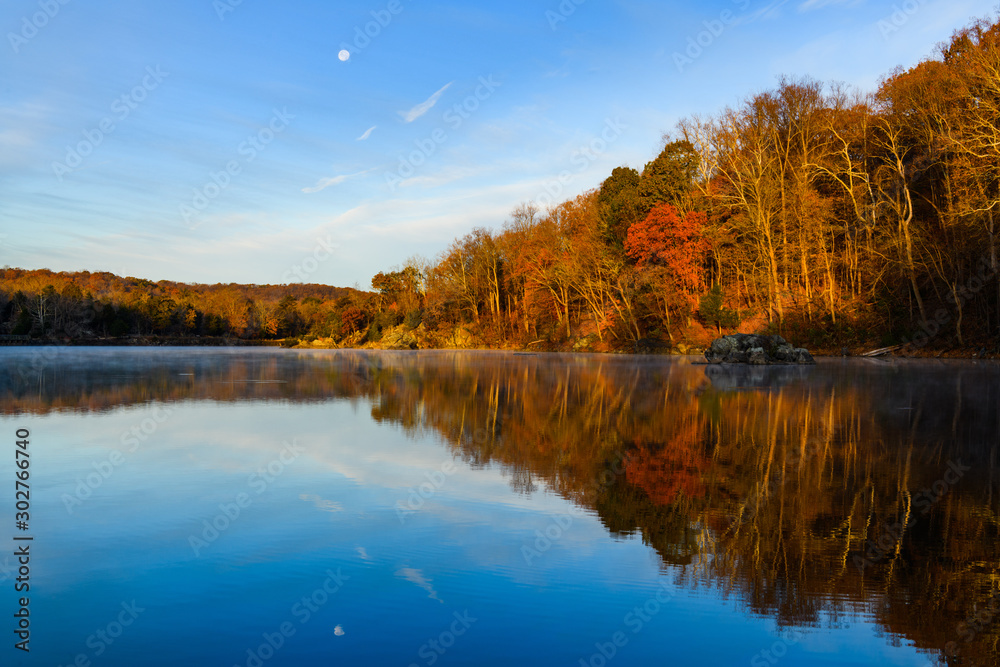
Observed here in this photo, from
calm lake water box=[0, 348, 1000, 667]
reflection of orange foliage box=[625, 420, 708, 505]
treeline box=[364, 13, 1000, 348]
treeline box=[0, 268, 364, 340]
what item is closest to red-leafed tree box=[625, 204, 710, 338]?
treeline box=[364, 13, 1000, 348]

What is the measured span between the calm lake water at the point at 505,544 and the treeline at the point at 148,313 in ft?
254

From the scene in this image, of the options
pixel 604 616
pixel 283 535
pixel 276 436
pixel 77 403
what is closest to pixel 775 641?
pixel 604 616

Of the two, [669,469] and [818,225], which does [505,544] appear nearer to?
[669,469]

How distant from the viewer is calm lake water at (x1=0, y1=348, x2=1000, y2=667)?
280 centimetres

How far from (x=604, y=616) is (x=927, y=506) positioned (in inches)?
142

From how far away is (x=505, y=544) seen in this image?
4094 mm

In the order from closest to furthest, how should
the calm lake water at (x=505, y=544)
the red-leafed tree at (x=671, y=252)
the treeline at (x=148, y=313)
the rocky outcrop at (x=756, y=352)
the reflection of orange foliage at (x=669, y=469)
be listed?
1. the calm lake water at (x=505, y=544)
2. the reflection of orange foliage at (x=669, y=469)
3. the rocky outcrop at (x=756, y=352)
4. the red-leafed tree at (x=671, y=252)
5. the treeline at (x=148, y=313)

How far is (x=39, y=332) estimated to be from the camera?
77.4 meters

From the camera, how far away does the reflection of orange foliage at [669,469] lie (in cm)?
545

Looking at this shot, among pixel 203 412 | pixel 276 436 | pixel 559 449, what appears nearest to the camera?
pixel 559 449

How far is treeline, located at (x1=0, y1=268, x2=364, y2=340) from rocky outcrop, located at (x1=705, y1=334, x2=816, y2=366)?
59.8 m

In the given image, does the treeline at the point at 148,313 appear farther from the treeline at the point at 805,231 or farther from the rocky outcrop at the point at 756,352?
the rocky outcrop at the point at 756,352

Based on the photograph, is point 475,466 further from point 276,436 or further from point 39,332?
point 39,332

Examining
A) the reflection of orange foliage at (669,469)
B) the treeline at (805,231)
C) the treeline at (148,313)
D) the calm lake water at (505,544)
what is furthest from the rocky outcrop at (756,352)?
the treeline at (148,313)
